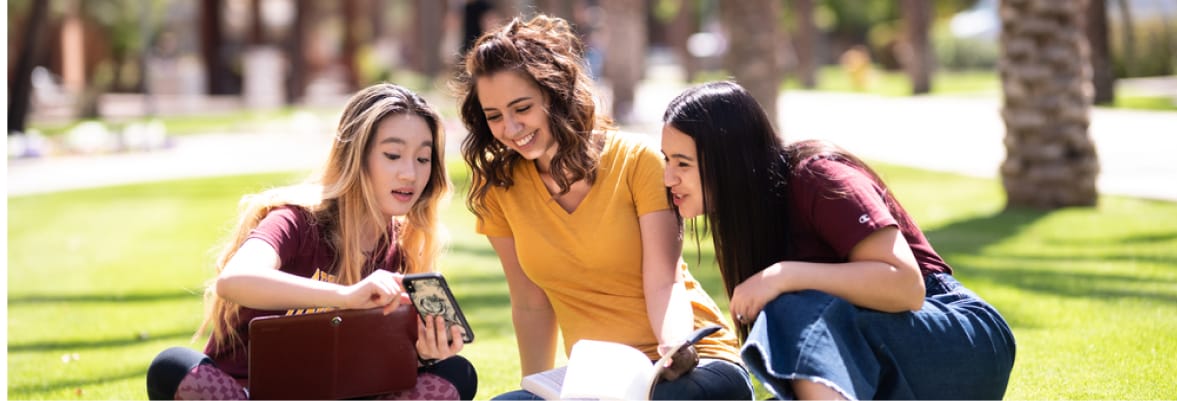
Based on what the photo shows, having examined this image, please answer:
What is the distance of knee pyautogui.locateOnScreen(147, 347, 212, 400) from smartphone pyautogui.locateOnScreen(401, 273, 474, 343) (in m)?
0.66

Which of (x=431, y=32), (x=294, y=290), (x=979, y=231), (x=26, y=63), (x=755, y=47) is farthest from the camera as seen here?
(x=431, y=32)

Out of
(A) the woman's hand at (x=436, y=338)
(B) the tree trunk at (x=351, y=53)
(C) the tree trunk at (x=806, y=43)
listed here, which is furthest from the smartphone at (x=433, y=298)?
(C) the tree trunk at (x=806, y=43)

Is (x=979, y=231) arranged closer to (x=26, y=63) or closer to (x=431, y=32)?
(x=26, y=63)

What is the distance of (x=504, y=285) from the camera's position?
313 inches

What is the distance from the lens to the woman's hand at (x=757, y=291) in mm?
3232

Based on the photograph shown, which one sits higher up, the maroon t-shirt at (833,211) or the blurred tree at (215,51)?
the blurred tree at (215,51)

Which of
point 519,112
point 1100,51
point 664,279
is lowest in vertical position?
point 1100,51

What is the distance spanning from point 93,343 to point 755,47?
27.7ft

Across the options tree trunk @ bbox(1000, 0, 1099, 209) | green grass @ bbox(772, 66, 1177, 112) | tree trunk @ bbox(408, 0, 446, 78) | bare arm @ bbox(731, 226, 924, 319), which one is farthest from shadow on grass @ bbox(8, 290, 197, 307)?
tree trunk @ bbox(408, 0, 446, 78)

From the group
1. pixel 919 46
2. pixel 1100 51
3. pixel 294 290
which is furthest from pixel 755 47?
pixel 919 46

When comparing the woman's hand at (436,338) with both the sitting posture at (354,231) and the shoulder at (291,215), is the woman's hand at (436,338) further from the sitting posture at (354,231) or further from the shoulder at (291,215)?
the shoulder at (291,215)

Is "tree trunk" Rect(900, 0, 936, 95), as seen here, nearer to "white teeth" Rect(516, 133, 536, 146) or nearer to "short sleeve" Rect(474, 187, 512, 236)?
"short sleeve" Rect(474, 187, 512, 236)

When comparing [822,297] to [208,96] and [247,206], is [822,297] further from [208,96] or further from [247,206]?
[208,96]

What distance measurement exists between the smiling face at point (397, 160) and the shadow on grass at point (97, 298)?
4319 millimetres
